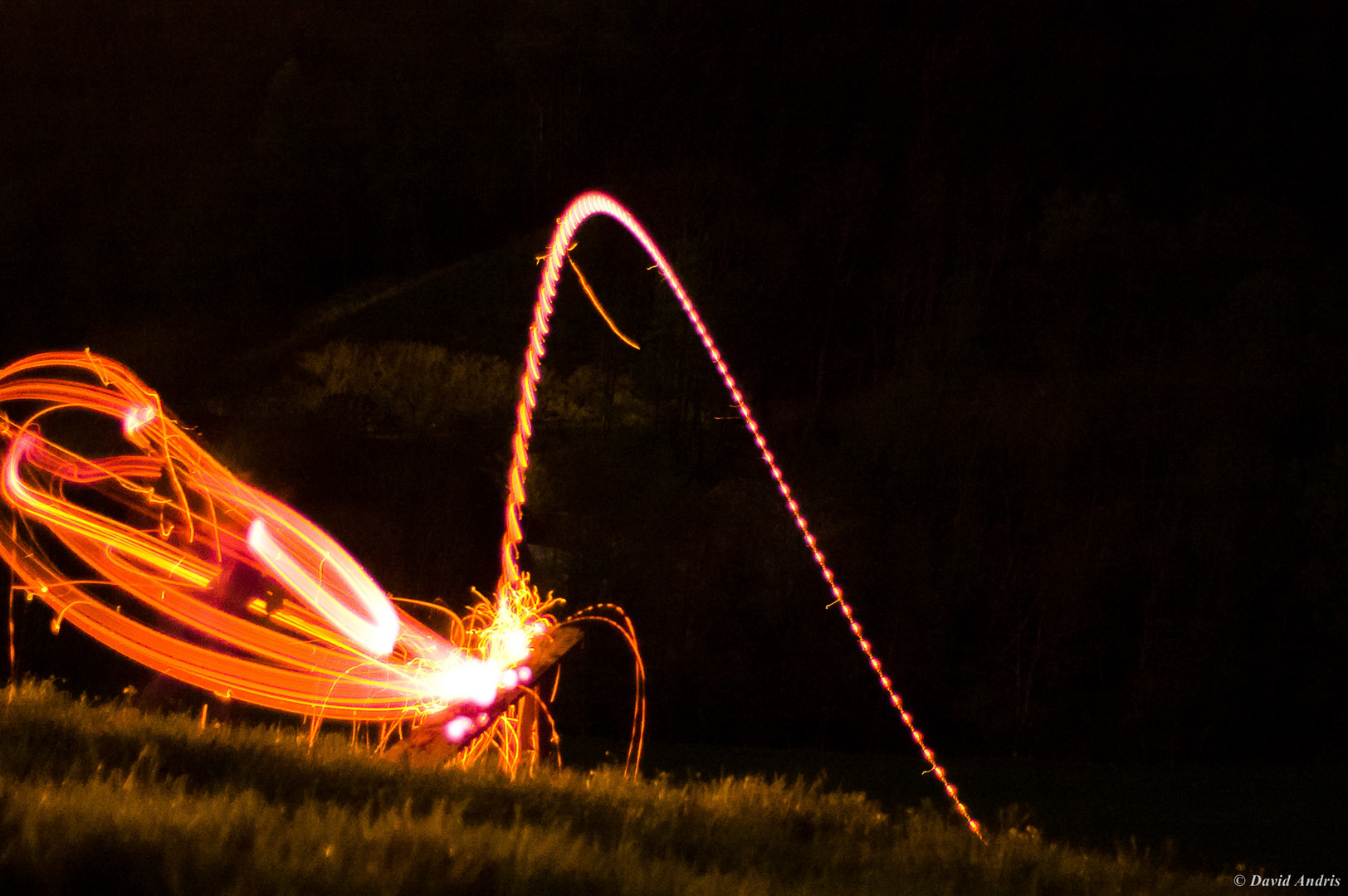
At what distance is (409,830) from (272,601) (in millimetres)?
4742

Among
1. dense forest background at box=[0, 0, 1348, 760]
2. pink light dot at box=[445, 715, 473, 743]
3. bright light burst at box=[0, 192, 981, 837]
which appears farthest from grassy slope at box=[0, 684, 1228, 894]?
dense forest background at box=[0, 0, 1348, 760]

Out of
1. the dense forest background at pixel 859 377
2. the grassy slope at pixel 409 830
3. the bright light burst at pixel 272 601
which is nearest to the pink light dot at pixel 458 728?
the bright light burst at pixel 272 601

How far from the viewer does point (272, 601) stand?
855 cm

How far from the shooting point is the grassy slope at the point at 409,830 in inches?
140

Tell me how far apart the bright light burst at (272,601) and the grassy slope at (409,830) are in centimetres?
58

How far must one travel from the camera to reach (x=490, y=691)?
652 cm

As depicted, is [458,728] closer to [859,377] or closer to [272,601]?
[272,601]

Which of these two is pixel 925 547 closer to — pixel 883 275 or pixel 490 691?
pixel 883 275

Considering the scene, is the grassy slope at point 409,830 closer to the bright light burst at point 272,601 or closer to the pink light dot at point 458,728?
the pink light dot at point 458,728

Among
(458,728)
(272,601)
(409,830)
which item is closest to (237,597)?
(272,601)

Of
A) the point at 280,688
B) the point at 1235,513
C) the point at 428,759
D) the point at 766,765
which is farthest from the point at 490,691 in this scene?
the point at 1235,513

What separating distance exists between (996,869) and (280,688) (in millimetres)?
4557

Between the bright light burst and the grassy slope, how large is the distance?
585mm

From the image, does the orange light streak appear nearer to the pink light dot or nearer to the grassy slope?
the pink light dot
